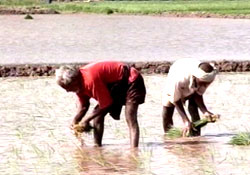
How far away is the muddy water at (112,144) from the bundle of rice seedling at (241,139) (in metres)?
0.08

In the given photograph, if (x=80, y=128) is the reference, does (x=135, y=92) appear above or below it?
above

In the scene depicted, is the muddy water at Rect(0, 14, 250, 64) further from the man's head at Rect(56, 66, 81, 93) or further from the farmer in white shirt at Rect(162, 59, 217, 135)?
the man's head at Rect(56, 66, 81, 93)

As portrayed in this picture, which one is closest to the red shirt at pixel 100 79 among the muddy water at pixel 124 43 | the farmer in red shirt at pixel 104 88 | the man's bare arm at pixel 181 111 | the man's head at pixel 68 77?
the farmer in red shirt at pixel 104 88

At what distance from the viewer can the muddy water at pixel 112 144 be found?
766cm

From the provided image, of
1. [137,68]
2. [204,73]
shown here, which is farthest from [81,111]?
[137,68]

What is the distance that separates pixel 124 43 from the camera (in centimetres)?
2209

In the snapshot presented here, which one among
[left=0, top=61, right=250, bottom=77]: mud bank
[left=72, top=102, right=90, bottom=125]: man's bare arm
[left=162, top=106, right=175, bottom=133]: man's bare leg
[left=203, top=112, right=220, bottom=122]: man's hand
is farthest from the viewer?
[left=0, top=61, right=250, bottom=77]: mud bank

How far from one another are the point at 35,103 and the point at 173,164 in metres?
4.20

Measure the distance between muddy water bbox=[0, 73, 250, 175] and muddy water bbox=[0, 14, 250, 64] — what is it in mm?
5237

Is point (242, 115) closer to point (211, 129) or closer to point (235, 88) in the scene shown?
point (211, 129)

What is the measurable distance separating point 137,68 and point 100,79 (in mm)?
7257

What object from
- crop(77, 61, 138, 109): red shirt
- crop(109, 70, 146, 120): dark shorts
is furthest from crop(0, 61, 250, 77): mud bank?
crop(77, 61, 138, 109): red shirt

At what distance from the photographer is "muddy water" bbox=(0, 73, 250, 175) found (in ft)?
25.1

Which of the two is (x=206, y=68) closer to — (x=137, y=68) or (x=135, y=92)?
(x=135, y=92)
